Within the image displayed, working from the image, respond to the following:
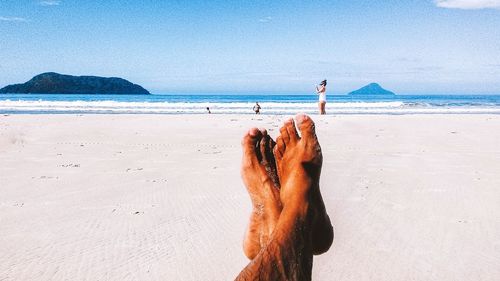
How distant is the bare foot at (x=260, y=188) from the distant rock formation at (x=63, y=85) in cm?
8925

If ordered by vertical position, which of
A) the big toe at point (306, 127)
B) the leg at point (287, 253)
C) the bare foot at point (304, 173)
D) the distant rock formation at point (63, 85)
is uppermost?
the distant rock formation at point (63, 85)

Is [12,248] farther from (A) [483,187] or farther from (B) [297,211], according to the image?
(A) [483,187]

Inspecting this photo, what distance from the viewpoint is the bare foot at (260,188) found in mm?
1978

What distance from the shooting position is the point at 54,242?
2537mm

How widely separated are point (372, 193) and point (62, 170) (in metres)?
3.17

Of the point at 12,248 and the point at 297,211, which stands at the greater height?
the point at 297,211

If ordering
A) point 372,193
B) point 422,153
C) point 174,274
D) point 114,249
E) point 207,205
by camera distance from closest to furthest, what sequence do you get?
point 174,274, point 114,249, point 207,205, point 372,193, point 422,153

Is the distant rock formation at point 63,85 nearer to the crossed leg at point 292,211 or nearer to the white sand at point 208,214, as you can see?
the white sand at point 208,214

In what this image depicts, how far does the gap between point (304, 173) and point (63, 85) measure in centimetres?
9198

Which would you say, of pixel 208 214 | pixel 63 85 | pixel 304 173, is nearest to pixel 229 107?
pixel 208 214

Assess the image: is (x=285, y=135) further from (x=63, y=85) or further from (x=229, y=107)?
(x=63, y=85)

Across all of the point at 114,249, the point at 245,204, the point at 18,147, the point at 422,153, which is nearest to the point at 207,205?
the point at 245,204

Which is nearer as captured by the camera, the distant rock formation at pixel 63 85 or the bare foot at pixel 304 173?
the bare foot at pixel 304 173

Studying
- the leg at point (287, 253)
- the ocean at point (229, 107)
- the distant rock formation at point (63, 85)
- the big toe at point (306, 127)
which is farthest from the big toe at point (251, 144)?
the distant rock formation at point (63, 85)
